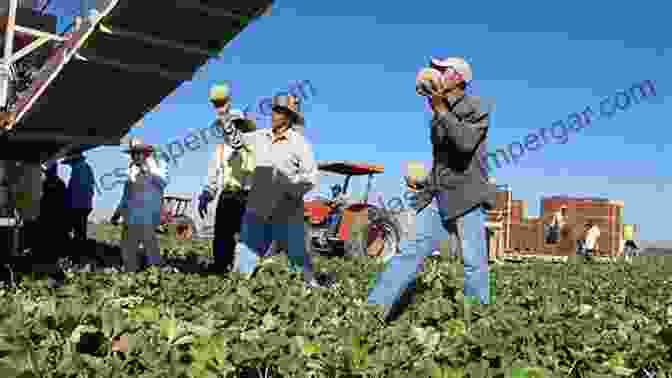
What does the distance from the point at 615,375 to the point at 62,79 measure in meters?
4.77

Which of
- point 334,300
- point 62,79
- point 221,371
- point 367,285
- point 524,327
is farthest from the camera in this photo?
point 367,285

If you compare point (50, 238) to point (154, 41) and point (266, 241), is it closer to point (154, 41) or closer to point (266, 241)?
point (266, 241)

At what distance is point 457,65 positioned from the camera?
459 centimetres

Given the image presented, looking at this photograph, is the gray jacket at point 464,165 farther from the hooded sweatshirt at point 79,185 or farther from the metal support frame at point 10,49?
the hooded sweatshirt at point 79,185

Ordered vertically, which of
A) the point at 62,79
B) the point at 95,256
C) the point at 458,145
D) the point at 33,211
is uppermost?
the point at 62,79

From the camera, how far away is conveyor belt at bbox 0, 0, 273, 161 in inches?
212

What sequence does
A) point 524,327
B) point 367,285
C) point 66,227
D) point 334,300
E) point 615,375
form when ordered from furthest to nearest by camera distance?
point 66,227
point 367,285
point 334,300
point 524,327
point 615,375

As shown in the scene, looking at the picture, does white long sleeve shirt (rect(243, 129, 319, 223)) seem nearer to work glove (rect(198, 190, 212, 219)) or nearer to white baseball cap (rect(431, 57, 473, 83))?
work glove (rect(198, 190, 212, 219))

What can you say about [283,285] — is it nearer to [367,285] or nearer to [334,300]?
[334,300]

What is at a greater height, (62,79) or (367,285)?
(62,79)

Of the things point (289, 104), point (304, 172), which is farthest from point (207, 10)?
point (304, 172)

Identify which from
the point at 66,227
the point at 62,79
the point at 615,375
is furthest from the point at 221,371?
the point at 66,227

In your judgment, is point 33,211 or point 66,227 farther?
point 66,227

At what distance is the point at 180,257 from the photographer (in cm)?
1009
